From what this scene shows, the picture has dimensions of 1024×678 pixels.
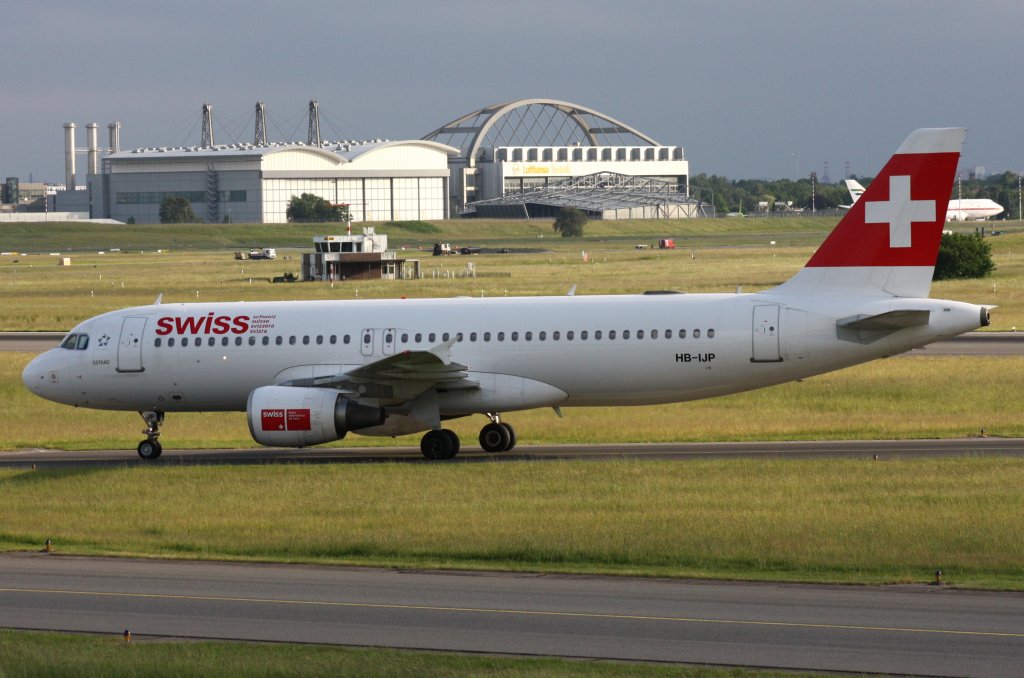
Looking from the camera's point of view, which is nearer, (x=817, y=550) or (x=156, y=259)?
(x=817, y=550)

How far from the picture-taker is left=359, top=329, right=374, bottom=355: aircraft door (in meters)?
33.1

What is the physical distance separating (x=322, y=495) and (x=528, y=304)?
26.1ft

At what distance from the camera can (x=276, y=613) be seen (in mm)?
17766

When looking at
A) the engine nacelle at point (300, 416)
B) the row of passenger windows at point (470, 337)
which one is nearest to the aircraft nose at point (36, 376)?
the row of passenger windows at point (470, 337)

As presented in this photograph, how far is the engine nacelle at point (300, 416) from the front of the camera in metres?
31.0

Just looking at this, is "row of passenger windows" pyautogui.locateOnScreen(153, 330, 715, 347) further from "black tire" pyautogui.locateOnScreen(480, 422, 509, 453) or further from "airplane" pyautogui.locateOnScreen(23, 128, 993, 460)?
"black tire" pyautogui.locateOnScreen(480, 422, 509, 453)

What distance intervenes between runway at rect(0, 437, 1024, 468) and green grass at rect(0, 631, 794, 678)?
50.9ft

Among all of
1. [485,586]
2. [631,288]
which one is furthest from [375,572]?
[631,288]

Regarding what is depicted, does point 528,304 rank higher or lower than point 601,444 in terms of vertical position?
higher

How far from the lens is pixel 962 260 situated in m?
87.4

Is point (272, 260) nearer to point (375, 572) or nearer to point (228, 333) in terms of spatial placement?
point (228, 333)

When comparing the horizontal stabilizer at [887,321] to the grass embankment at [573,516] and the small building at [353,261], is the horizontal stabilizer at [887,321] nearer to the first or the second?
the grass embankment at [573,516]

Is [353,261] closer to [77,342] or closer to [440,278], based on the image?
[440,278]

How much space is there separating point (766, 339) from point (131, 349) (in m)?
15.4
